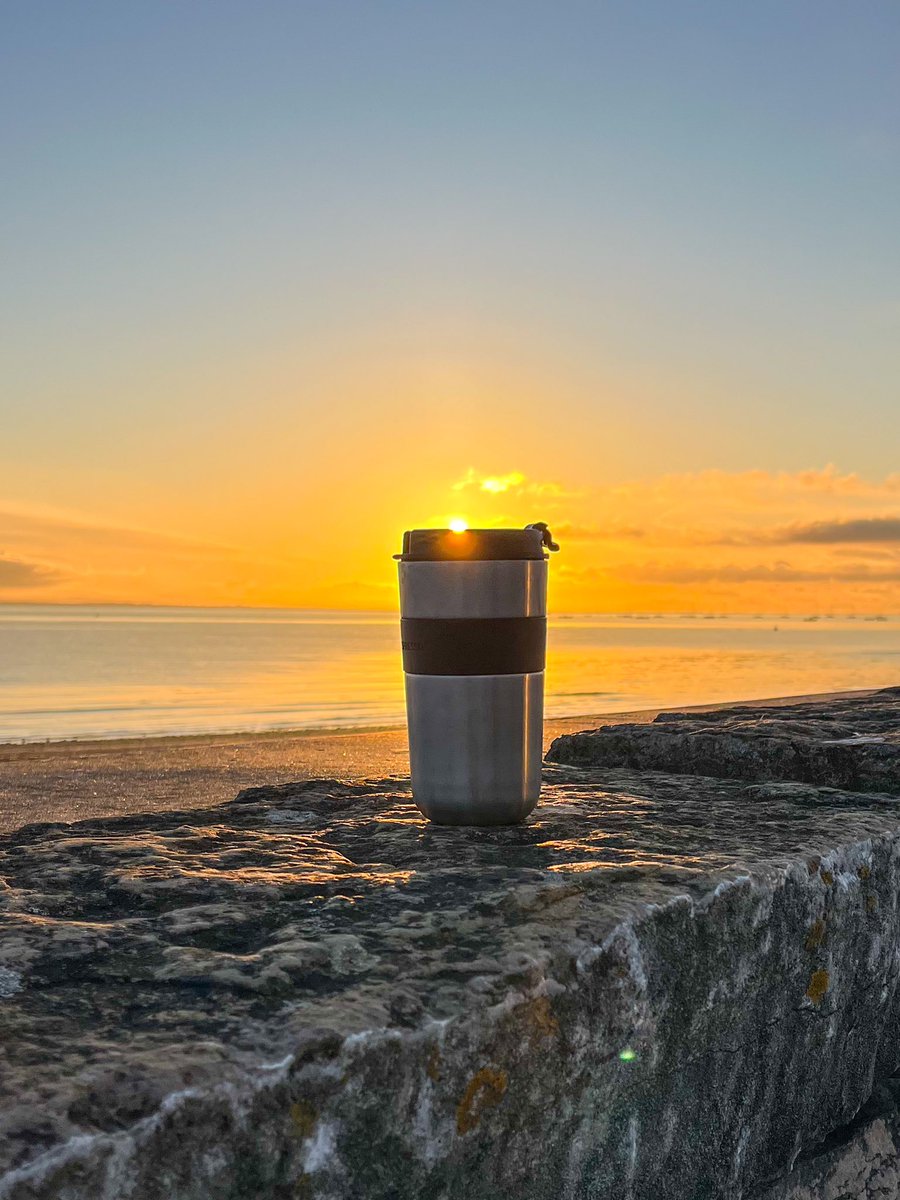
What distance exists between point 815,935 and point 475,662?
32.9 inches

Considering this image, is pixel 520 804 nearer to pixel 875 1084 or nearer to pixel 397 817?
pixel 397 817

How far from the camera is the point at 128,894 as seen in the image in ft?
5.70

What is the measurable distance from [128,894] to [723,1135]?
109cm

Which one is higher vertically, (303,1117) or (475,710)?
(475,710)

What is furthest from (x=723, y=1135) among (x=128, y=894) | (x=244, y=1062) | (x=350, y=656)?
(x=350, y=656)

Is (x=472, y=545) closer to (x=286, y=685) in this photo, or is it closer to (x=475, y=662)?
(x=475, y=662)

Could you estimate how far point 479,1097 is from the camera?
1.35 meters

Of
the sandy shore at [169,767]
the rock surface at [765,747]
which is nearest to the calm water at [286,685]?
the sandy shore at [169,767]

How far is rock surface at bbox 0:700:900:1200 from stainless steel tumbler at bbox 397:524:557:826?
0.11 meters

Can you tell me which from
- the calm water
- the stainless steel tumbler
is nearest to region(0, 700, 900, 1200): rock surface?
the stainless steel tumbler

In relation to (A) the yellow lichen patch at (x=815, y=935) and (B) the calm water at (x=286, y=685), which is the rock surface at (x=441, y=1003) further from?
(B) the calm water at (x=286, y=685)

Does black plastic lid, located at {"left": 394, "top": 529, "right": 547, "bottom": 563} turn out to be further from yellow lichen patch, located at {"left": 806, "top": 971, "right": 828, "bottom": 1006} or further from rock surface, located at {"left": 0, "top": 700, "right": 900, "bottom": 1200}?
yellow lichen patch, located at {"left": 806, "top": 971, "right": 828, "bottom": 1006}

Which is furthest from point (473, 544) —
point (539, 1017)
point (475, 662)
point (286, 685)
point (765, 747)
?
point (286, 685)

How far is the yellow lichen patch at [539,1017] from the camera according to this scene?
1405mm
